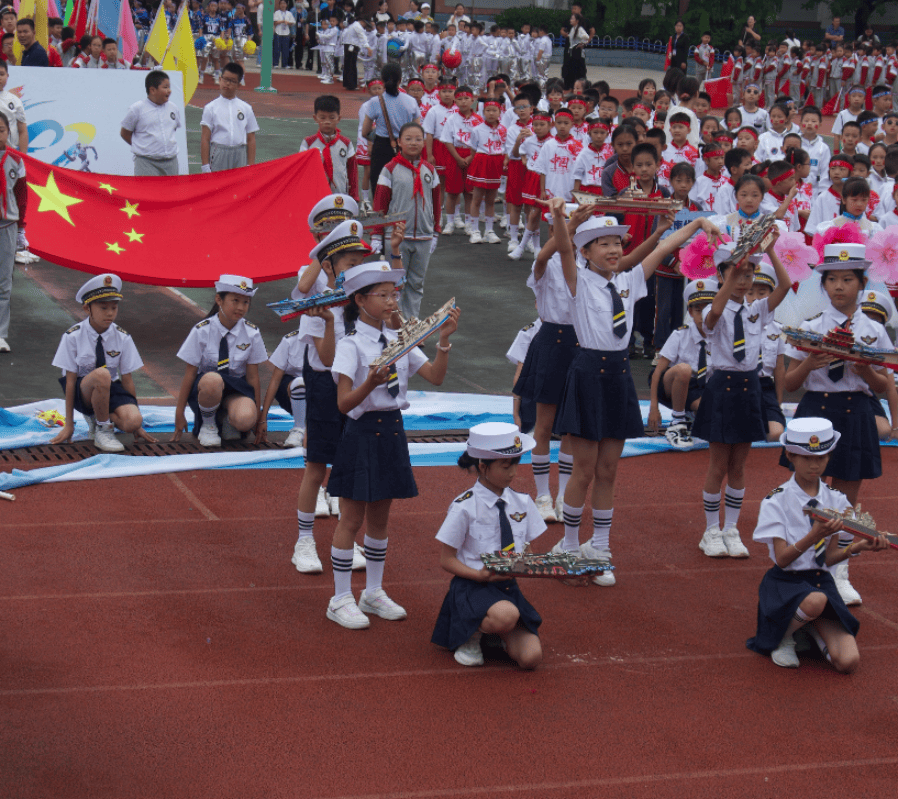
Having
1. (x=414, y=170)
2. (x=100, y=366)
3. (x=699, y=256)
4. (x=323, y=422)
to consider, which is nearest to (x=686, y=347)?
(x=699, y=256)

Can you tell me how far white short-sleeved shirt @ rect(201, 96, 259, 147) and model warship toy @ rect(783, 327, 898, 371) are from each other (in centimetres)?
811

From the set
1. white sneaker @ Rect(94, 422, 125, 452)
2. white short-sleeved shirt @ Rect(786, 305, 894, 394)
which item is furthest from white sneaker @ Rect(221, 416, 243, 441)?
white short-sleeved shirt @ Rect(786, 305, 894, 394)

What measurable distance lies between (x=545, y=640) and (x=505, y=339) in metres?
6.22

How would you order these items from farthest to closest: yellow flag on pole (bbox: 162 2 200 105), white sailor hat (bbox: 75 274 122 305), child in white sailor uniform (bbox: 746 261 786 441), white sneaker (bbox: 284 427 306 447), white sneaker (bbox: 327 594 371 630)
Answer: yellow flag on pole (bbox: 162 2 200 105) → white sneaker (bbox: 284 427 306 447) → white sailor hat (bbox: 75 274 122 305) → child in white sailor uniform (bbox: 746 261 786 441) → white sneaker (bbox: 327 594 371 630)

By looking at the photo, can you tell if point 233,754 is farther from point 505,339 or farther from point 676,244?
point 505,339

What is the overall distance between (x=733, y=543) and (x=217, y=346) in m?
3.87

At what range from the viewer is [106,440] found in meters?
8.50

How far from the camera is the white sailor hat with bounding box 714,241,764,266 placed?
6840 millimetres

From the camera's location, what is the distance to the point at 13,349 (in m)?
10.5

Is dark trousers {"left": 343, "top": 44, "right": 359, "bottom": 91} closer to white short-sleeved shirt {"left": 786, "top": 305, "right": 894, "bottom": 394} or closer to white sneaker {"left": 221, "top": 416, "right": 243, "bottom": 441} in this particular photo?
white sneaker {"left": 221, "top": 416, "right": 243, "bottom": 441}

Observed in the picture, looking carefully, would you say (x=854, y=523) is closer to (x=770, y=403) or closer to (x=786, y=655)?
(x=786, y=655)

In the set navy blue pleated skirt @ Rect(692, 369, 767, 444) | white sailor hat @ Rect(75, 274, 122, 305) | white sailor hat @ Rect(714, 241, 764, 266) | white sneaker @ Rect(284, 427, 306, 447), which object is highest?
white sailor hat @ Rect(714, 241, 764, 266)

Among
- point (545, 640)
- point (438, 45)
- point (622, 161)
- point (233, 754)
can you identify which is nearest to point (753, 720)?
point (545, 640)

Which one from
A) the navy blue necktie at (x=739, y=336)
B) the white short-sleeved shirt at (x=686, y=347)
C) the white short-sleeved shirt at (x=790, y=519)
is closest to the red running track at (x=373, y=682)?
the white short-sleeved shirt at (x=790, y=519)
